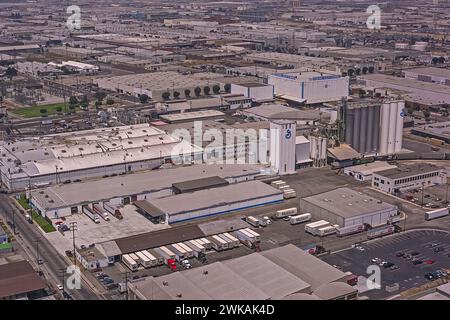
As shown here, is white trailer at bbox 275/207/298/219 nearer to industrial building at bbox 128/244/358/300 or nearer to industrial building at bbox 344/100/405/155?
industrial building at bbox 128/244/358/300

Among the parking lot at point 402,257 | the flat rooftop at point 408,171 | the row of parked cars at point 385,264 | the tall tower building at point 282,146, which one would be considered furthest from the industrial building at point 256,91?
the row of parked cars at point 385,264

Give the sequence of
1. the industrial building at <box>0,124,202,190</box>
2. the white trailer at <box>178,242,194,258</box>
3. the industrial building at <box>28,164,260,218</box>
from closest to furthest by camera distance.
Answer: the white trailer at <box>178,242,194,258</box>
the industrial building at <box>28,164,260,218</box>
the industrial building at <box>0,124,202,190</box>

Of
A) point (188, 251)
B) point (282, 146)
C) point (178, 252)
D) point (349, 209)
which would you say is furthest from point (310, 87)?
point (178, 252)

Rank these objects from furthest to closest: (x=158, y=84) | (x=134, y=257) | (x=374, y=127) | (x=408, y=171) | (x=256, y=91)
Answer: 1. (x=158, y=84)
2. (x=256, y=91)
3. (x=374, y=127)
4. (x=408, y=171)
5. (x=134, y=257)

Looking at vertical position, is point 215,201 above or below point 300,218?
above

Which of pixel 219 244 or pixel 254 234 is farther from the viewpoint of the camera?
pixel 254 234

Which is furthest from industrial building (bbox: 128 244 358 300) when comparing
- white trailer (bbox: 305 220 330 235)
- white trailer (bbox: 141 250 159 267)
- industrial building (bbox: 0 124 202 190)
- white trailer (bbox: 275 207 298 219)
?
industrial building (bbox: 0 124 202 190)

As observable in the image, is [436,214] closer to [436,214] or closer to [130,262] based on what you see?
[436,214]
